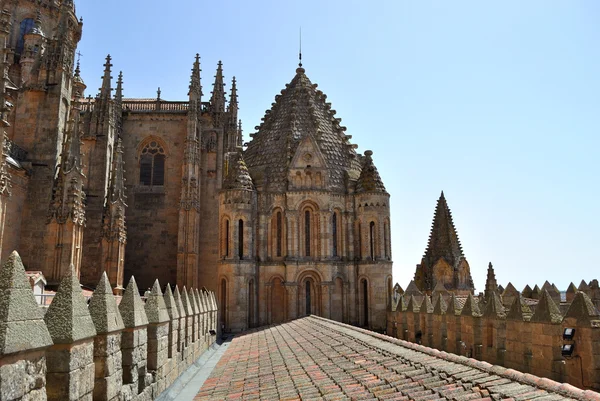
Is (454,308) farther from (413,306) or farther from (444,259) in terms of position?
(444,259)

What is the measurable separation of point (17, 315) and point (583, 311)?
11.3 meters

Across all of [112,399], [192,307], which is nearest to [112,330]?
[112,399]

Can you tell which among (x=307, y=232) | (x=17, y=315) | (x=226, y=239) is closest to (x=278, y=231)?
(x=307, y=232)

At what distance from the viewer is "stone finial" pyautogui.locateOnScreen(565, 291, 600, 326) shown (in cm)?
1203

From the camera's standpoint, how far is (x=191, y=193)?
36.7m

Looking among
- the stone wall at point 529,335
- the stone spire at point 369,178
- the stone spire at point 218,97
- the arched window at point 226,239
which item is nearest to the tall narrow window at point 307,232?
the stone spire at point 369,178

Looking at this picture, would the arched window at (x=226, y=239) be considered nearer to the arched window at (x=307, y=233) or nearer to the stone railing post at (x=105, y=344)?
the arched window at (x=307, y=233)

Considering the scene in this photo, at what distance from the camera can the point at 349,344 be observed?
1344 cm

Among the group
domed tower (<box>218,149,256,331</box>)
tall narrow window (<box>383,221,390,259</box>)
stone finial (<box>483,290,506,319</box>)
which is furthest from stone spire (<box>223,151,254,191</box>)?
stone finial (<box>483,290,506,319</box>)

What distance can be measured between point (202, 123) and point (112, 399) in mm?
33107

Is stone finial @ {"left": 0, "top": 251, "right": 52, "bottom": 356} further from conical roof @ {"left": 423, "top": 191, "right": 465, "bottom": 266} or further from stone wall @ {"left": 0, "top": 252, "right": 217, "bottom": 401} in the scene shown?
conical roof @ {"left": 423, "top": 191, "right": 465, "bottom": 266}

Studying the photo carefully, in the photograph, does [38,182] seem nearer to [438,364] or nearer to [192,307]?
[192,307]

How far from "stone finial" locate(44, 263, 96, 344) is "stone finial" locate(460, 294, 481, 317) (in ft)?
41.8

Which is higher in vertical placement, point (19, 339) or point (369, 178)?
point (369, 178)
